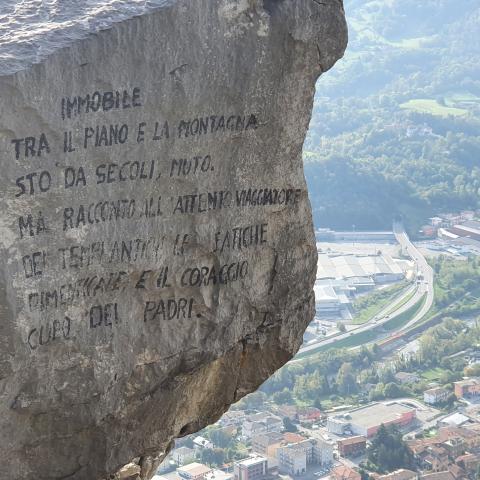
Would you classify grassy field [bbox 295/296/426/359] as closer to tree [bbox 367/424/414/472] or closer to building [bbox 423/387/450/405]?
building [bbox 423/387/450/405]

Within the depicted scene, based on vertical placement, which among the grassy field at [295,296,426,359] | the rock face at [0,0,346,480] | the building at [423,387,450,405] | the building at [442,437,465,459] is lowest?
the grassy field at [295,296,426,359]

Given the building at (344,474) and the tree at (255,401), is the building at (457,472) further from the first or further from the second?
the tree at (255,401)

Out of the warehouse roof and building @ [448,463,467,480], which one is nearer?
building @ [448,463,467,480]

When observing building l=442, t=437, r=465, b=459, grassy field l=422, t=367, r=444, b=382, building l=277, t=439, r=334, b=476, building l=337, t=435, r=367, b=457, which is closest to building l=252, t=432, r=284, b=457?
building l=277, t=439, r=334, b=476


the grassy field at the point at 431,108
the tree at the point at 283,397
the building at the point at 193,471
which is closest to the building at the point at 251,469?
the building at the point at 193,471

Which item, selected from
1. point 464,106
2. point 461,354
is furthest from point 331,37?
point 464,106

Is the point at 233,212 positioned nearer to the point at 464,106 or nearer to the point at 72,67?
the point at 72,67
